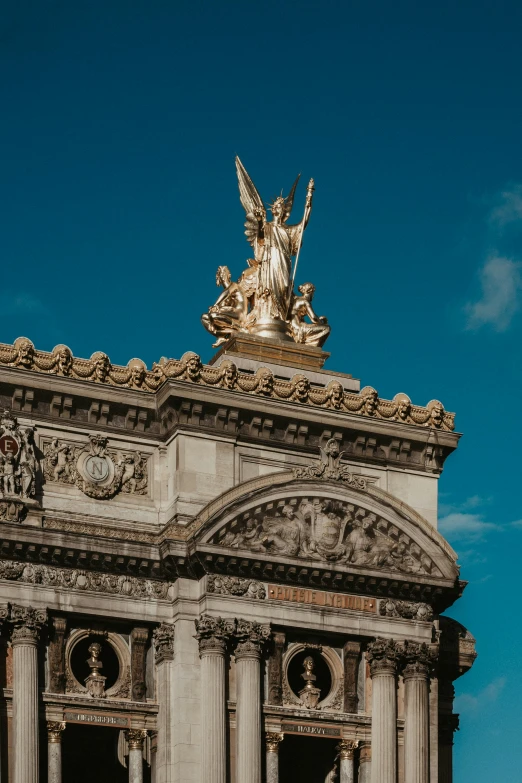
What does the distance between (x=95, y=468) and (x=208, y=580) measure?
3.83 meters

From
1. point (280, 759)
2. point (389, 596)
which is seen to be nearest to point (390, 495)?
point (389, 596)

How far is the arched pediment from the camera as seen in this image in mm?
53375

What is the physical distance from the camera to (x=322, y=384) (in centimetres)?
5731

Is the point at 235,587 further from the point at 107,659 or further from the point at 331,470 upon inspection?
the point at 331,470

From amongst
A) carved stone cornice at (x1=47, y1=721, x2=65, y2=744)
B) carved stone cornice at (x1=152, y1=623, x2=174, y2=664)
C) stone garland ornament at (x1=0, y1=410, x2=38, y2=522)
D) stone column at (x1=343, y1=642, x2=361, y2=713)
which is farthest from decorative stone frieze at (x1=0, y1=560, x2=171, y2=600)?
stone column at (x1=343, y1=642, x2=361, y2=713)

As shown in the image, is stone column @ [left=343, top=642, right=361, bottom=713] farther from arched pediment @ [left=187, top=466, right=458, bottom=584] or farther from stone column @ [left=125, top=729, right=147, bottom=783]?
stone column @ [left=125, top=729, right=147, bottom=783]

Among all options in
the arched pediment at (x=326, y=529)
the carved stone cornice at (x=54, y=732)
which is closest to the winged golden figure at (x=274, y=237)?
the arched pediment at (x=326, y=529)

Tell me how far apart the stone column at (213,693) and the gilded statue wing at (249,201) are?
11501 mm

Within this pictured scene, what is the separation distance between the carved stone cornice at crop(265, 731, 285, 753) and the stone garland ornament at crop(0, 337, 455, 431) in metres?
8.15

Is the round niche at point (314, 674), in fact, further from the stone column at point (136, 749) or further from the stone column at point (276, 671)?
the stone column at point (136, 749)

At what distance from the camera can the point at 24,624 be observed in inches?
2024

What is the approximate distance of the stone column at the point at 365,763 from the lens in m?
54.0

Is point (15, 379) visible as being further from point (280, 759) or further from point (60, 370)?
point (280, 759)

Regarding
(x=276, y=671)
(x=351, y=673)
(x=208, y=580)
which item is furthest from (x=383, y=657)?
(x=208, y=580)
